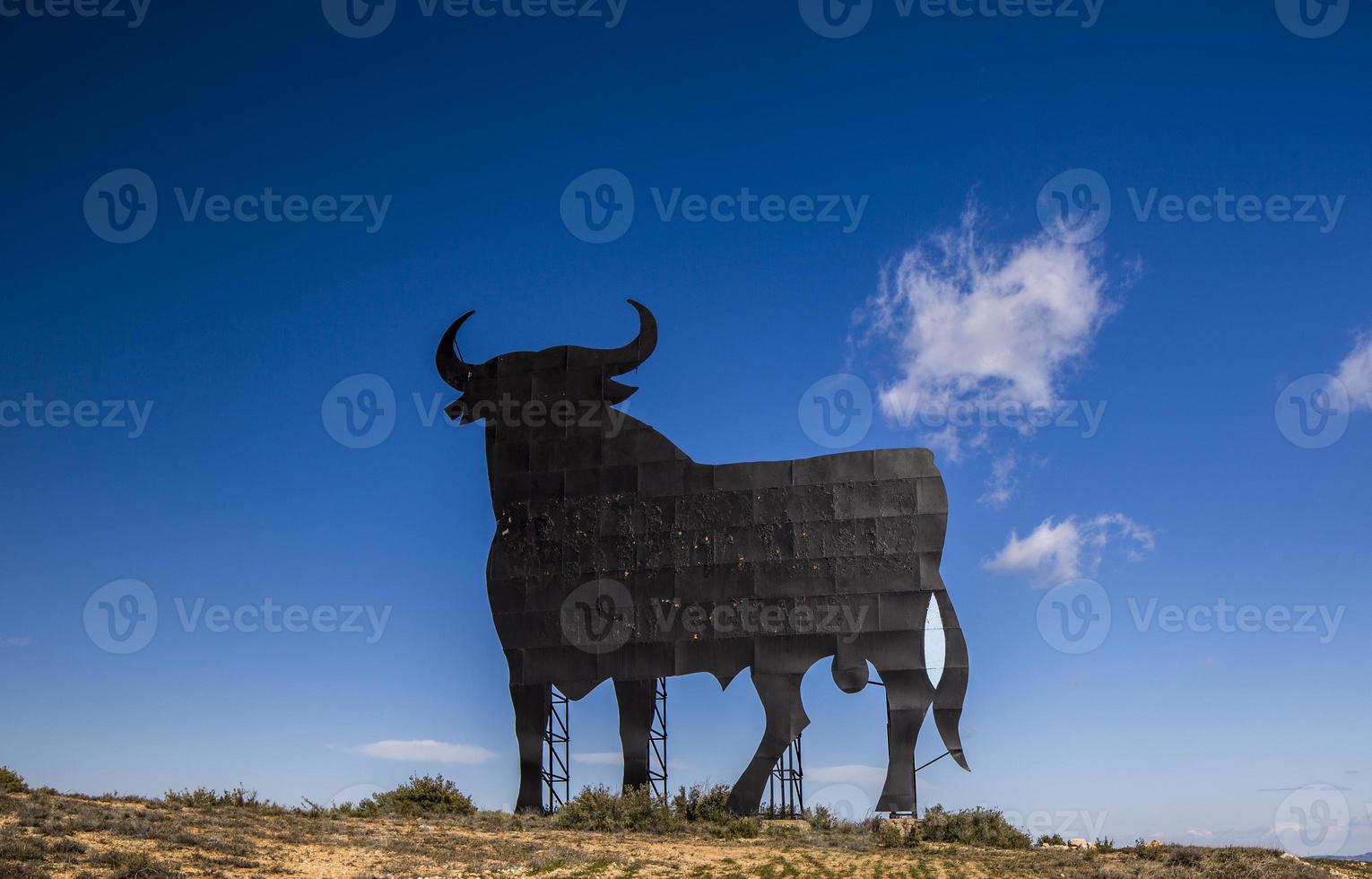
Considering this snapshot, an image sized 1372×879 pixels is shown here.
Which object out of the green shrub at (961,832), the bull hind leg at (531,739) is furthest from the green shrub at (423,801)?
the green shrub at (961,832)

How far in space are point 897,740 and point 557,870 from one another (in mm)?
6203

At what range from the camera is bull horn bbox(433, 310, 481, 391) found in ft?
71.8

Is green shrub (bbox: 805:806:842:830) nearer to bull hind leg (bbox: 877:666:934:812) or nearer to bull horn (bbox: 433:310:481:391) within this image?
bull hind leg (bbox: 877:666:934:812)

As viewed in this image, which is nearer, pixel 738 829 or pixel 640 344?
pixel 738 829

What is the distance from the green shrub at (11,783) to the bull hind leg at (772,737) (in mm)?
11034

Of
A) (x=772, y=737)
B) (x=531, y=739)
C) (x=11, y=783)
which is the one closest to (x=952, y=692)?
(x=772, y=737)

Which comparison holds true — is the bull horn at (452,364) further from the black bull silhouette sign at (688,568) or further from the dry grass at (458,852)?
the dry grass at (458,852)

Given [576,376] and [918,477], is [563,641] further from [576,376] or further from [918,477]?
[918,477]

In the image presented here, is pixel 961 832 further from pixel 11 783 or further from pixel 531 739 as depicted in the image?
pixel 11 783

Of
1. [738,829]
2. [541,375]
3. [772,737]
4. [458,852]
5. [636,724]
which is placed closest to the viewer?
[458,852]

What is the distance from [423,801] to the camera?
69.5 ft

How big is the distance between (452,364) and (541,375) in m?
1.75

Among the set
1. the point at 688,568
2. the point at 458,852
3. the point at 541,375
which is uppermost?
the point at 541,375

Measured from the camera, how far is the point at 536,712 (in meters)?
20.4
